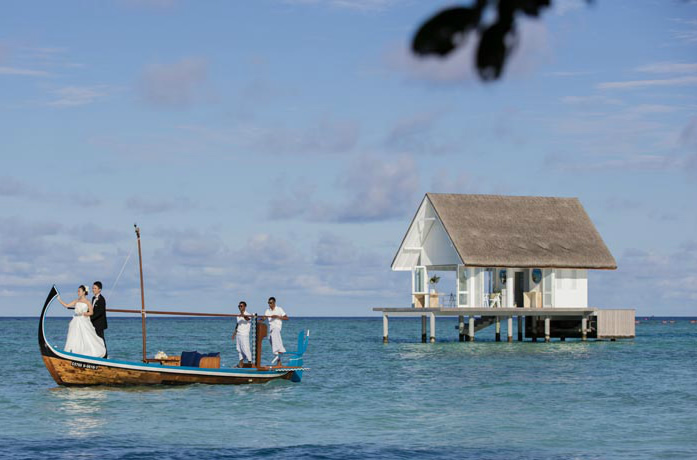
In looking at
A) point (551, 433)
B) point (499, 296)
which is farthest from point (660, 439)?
point (499, 296)

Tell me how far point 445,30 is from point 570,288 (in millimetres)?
52269

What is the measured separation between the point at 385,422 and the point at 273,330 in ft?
21.1

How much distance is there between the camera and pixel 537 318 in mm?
57781

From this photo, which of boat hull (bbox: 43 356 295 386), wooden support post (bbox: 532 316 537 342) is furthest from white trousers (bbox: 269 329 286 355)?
wooden support post (bbox: 532 316 537 342)

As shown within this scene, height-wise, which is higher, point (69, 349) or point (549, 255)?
point (549, 255)

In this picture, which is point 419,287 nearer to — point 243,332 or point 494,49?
point 243,332

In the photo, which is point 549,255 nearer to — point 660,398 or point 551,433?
point 660,398

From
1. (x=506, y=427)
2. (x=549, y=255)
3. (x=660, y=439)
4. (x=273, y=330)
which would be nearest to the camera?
(x=660, y=439)

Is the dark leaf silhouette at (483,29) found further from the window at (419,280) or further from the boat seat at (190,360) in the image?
the window at (419,280)

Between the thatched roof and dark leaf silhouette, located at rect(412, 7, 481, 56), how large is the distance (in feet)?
156

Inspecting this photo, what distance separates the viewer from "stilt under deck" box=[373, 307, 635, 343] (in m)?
50.9

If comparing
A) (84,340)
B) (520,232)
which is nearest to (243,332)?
(84,340)

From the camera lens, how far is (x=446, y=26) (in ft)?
8.50

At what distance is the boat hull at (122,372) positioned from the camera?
1032 inches
